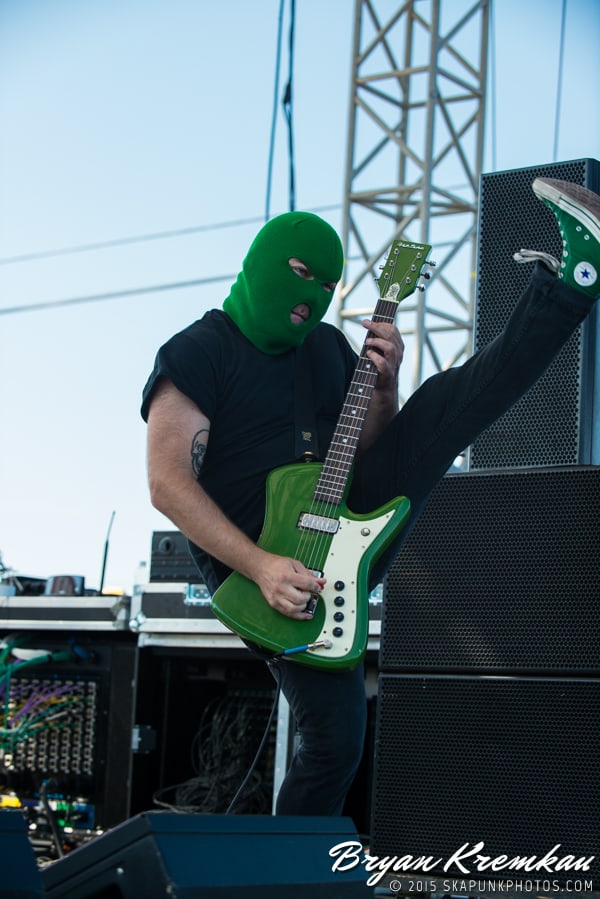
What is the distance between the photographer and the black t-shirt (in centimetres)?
231

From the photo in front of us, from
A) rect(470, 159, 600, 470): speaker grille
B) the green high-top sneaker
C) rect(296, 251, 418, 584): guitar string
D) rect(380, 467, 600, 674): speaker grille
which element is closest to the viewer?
the green high-top sneaker

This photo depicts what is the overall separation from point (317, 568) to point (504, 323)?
92 centimetres

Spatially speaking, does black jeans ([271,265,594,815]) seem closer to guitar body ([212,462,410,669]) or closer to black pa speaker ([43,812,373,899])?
guitar body ([212,462,410,669])

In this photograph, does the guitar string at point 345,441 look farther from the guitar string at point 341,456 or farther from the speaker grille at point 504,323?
the speaker grille at point 504,323

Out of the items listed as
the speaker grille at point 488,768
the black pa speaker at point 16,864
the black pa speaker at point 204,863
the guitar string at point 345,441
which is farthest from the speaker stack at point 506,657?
the black pa speaker at point 16,864

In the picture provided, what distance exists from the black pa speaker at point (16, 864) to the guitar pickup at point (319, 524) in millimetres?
907

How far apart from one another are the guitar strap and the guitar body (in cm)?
7

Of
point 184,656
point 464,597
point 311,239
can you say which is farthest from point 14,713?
point 311,239

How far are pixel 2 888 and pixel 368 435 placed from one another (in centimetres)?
138

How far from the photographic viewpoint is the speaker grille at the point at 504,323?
2.65 meters

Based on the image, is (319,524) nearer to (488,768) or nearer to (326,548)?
(326,548)

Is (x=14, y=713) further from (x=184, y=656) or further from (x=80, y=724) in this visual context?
(x=184, y=656)

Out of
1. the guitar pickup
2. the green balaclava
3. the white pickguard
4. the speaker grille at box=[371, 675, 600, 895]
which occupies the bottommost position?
the speaker grille at box=[371, 675, 600, 895]

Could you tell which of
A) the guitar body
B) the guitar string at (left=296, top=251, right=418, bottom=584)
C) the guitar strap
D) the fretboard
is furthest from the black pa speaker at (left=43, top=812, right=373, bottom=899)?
the guitar strap
